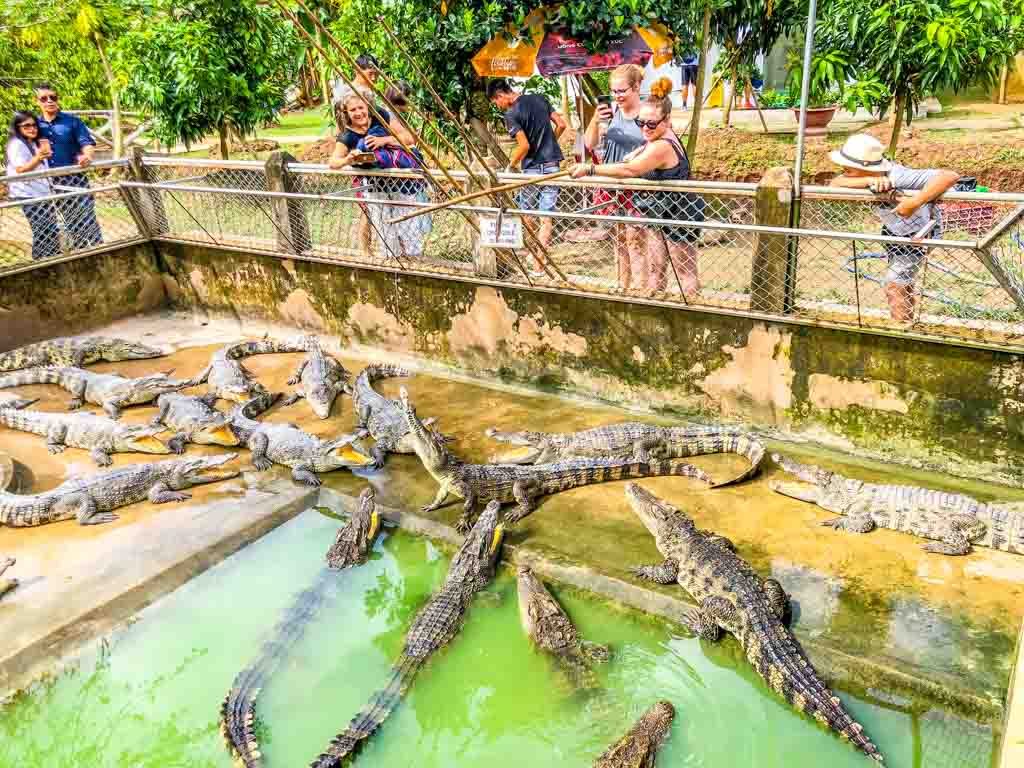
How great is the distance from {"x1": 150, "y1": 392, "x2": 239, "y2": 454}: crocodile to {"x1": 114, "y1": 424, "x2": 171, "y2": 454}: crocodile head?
7cm

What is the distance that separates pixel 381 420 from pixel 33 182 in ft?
14.6

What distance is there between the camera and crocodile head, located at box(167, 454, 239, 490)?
458 centimetres

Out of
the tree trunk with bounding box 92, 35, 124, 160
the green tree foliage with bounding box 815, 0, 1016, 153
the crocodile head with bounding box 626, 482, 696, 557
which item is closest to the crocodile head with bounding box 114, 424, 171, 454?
the crocodile head with bounding box 626, 482, 696, 557

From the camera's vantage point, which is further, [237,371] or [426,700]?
[237,371]

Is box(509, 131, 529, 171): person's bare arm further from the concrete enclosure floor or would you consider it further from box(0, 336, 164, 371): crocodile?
box(0, 336, 164, 371): crocodile

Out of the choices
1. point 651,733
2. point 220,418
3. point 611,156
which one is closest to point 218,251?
point 220,418

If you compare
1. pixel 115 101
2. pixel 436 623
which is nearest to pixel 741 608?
pixel 436 623

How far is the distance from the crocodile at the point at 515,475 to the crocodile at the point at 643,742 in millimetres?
1396

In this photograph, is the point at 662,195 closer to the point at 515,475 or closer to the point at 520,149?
the point at 520,149

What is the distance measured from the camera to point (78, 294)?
7.08 m

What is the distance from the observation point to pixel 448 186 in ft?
18.2

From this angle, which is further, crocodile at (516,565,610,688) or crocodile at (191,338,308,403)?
crocodile at (191,338,308,403)

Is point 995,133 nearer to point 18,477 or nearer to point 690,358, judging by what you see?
point 690,358

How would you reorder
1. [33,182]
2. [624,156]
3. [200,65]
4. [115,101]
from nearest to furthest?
1. [624,156]
2. [33,182]
3. [200,65]
4. [115,101]
